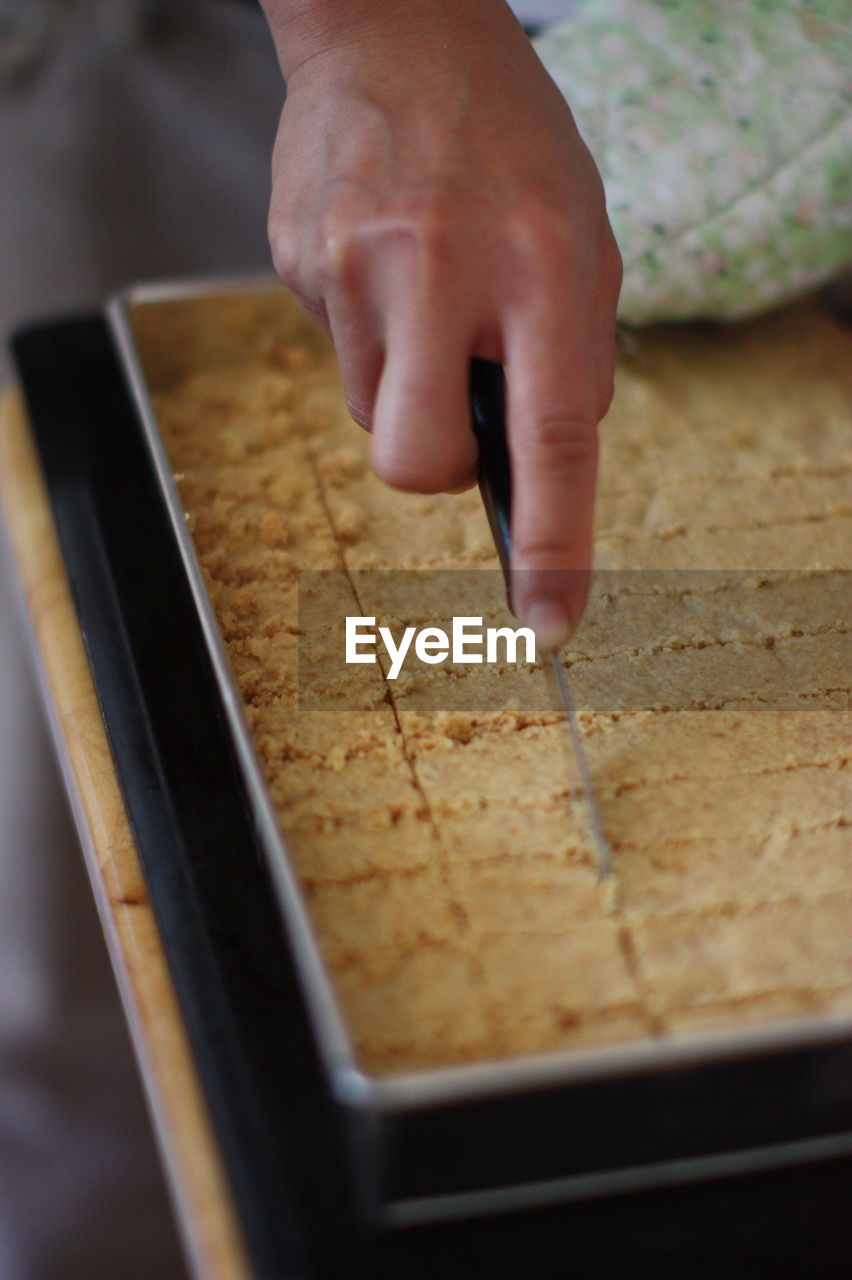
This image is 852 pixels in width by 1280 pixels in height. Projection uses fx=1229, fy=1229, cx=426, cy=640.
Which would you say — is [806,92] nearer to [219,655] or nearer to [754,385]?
[754,385]

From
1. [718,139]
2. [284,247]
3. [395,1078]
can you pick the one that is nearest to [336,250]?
[284,247]

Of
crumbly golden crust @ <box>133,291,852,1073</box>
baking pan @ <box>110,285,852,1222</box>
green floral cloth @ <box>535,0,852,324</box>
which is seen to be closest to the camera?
baking pan @ <box>110,285,852,1222</box>

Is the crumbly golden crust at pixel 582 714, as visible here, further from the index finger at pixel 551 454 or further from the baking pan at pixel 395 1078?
the index finger at pixel 551 454

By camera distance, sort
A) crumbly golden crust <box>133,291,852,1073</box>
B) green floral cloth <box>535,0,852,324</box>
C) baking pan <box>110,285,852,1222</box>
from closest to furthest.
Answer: baking pan <box>110,285,852,1222</box> < crumbly golden crust <box>133,291,852,1073</box> < green floral cloth <box>535,0,852,324</box>

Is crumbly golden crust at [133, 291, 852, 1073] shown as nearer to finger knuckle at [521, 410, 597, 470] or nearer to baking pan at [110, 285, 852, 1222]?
baking pan at [110, 285, 852, 1222]

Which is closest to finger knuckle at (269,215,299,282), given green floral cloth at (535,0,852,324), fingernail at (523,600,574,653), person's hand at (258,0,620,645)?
person's hand at (258,0,620,645)

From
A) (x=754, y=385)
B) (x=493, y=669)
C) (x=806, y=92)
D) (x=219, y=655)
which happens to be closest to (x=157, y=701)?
(x=219, y=655)
